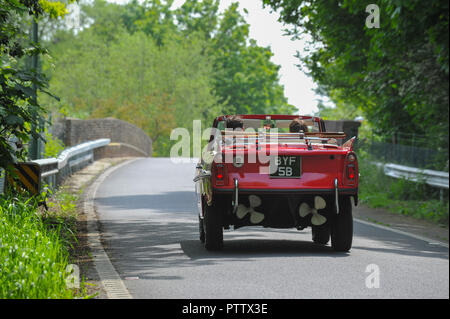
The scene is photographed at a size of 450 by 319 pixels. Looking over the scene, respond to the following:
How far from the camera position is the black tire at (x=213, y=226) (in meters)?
10.1

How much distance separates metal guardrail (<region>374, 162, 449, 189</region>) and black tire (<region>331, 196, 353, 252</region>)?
9367mm

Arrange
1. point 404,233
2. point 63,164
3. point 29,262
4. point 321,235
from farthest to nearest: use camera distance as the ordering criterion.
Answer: point 63,164 < point 404,233 < point 321,235 < point 29,262

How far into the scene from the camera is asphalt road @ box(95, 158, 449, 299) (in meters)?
8.16

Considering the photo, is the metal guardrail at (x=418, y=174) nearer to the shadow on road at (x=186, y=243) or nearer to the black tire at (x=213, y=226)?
the shadow on road at (x=186, y=243)

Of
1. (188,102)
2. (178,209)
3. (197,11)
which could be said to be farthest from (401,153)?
(197,11)

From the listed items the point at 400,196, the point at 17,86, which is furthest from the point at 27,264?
the point at 400,196

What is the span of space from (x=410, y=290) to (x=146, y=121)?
5231 centimetres

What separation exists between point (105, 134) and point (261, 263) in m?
30.4

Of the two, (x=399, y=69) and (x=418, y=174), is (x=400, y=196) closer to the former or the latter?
(x=418, y=174)

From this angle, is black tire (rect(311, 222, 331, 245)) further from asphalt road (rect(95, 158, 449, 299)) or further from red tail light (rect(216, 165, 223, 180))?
red tail light (rect(216, 165, 223, 180))

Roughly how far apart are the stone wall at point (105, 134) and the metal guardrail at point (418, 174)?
39.0ft

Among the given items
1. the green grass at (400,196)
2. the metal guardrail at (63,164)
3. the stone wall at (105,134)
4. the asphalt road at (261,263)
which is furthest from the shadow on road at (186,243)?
the stone wall at (105,134)

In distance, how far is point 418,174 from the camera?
2152cm
